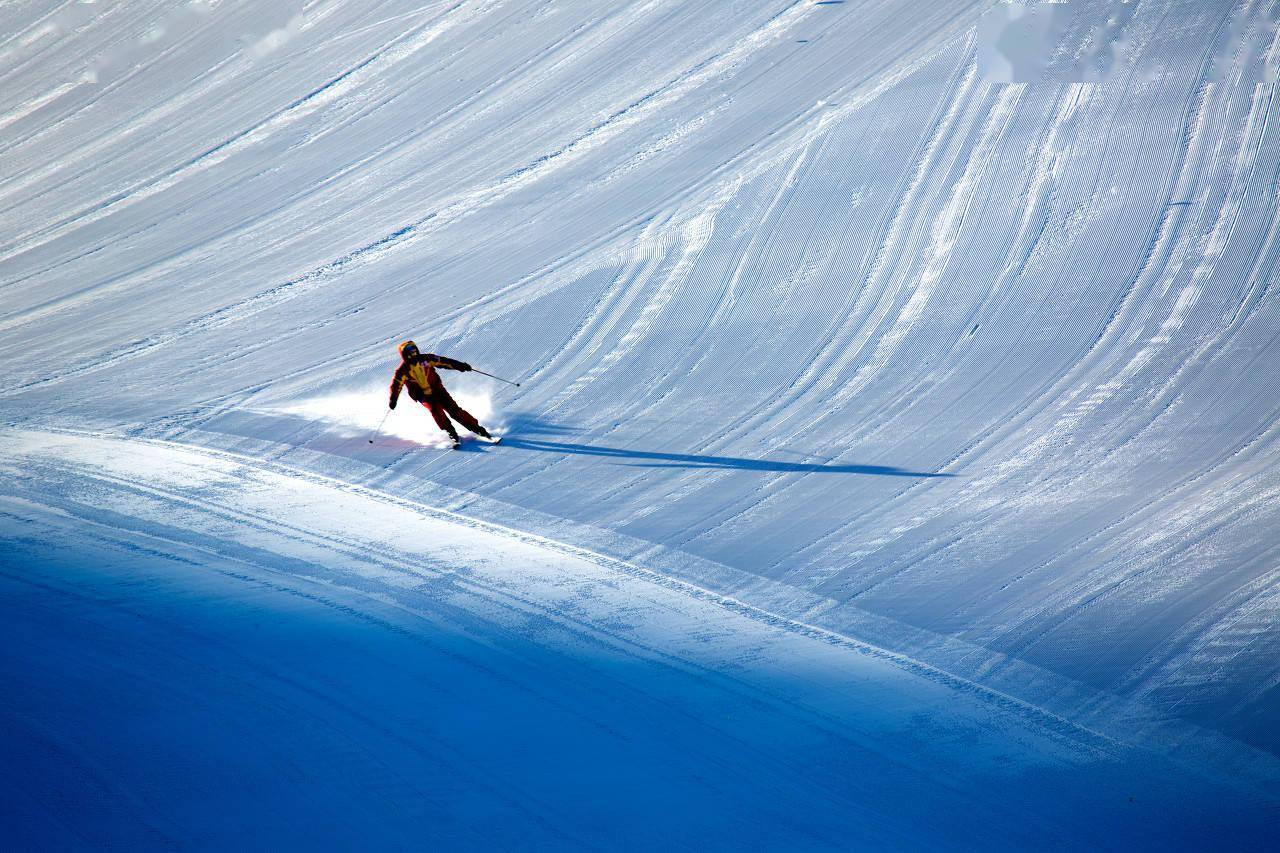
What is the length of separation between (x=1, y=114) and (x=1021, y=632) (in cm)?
1305

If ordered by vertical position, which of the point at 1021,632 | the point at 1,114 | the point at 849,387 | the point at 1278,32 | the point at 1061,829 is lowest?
the point at 1061,829

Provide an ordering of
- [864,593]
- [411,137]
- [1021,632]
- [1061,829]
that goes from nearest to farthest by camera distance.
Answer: [1061,829], [1021,632], [864,593], [411,137]

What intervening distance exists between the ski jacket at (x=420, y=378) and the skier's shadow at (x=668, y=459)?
0.68m

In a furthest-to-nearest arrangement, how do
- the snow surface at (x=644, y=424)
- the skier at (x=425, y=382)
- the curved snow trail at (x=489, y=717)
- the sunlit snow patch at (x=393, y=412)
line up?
the sunlit snow patch at (x=393, y=412), the skier at (x=425, y=382), the snow surface at (x=644, y=424), the curved snow trail at (x=489, y=717)

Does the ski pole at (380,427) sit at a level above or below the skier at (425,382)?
below

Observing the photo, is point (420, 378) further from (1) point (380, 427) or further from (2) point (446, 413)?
(1) point (380, 427)

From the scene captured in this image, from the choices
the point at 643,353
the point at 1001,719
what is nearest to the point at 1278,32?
the point at 643,353

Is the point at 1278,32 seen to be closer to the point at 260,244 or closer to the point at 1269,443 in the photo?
the point at 1269,443

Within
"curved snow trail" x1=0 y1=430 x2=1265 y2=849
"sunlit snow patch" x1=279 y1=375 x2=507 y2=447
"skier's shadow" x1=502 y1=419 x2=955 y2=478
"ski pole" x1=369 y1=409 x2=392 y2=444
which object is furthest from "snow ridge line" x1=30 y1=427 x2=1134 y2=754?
"skier's shadow" x1=502 y1=419 x2=955 y2=478

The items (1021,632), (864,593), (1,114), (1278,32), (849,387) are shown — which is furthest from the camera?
(1,114)

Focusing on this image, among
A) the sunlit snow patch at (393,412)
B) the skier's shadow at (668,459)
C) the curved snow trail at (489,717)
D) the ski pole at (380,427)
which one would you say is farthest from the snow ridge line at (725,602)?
the skier's shadow at (668,459)

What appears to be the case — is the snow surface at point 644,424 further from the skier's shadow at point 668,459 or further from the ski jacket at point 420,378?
Result: the ski jacket at point 420,378

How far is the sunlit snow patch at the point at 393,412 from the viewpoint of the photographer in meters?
8.97

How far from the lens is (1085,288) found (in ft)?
30.5
